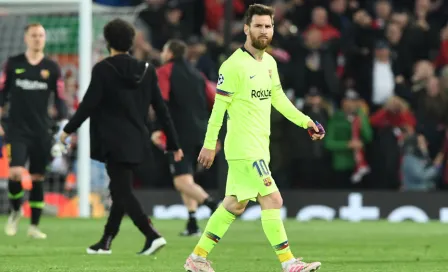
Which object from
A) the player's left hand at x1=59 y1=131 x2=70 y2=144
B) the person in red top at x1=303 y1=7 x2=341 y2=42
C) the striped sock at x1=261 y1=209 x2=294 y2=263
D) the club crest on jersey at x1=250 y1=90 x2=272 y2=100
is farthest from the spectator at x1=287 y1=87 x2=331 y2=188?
the striped sock at x1=261 y1=209 x2=294 y2=263

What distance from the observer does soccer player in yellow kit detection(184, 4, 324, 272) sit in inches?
342

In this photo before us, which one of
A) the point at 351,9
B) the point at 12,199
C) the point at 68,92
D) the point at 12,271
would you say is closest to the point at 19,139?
the point at 12,199

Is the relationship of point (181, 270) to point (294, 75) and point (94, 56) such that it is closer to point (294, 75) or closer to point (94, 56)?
point (294, 75)

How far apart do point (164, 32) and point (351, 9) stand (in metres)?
3.13

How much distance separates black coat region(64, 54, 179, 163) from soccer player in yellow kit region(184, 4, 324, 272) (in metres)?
1.94

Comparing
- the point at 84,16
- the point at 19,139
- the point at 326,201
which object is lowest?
the point at 326,201

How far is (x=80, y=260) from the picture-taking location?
10.5 m

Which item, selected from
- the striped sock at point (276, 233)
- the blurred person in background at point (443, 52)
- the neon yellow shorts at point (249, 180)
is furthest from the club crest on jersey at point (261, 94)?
the blurred person in background at point (443, 52)

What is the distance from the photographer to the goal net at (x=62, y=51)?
19344mm

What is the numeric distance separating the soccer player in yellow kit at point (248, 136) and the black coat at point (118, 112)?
6.35 ft

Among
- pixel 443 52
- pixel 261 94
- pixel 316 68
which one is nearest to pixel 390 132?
pixel 316 68

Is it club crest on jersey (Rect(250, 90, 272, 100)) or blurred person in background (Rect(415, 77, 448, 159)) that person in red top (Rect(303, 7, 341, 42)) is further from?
club crest on jersey (Rect(250, 90, 272, 100))

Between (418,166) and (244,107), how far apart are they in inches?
382

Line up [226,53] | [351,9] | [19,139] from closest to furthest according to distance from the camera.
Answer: [19,139], [226,53], [351,9]
